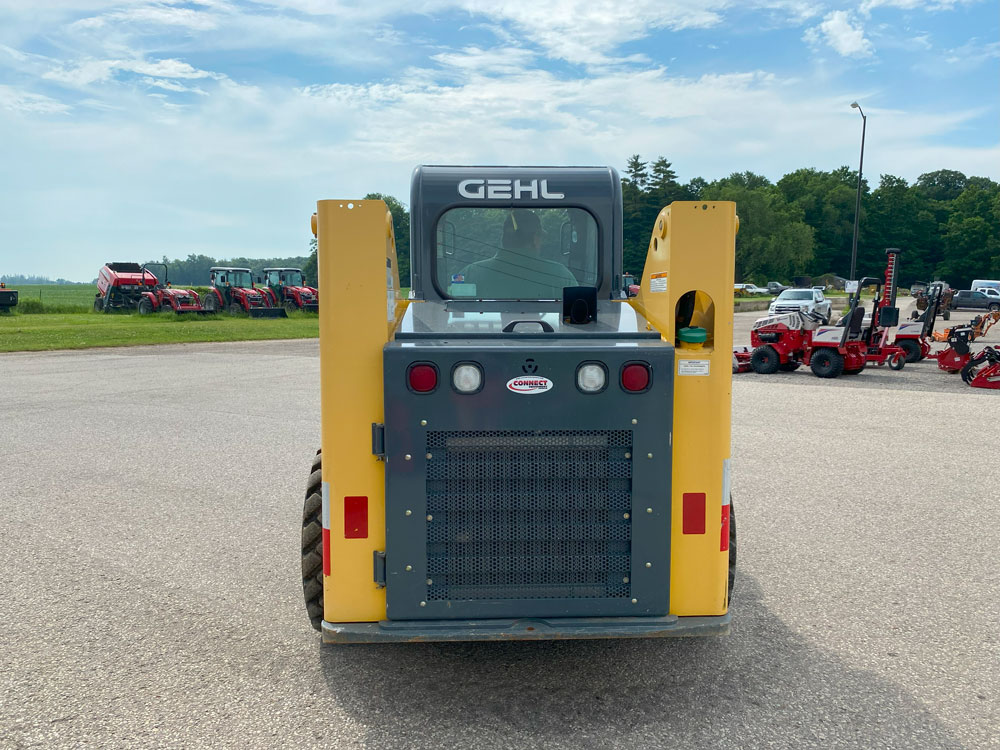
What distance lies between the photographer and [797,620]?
4031 mm

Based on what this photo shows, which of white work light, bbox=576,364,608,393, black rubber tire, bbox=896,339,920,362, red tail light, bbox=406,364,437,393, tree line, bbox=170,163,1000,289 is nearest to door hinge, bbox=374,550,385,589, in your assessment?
red tail light, bbox=406,364,437,393

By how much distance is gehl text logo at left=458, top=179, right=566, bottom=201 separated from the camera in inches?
181

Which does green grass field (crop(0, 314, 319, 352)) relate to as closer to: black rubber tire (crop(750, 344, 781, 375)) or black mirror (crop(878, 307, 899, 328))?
black rubber tire (crop(750, 344, 781, 375))

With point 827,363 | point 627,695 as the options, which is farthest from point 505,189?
point 827,363

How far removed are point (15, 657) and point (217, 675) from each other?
95 cm

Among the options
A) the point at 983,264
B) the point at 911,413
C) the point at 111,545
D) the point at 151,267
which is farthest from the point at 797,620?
the point at 983,264

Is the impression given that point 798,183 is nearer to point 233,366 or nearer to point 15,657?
point 233,366

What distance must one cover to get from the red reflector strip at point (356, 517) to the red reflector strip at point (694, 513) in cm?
123

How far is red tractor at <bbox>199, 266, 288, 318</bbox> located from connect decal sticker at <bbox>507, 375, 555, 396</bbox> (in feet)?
108

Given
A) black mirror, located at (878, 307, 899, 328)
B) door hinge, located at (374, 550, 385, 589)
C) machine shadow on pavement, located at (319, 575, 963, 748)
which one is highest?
black mirror, located at (878, 307, 899, 328)

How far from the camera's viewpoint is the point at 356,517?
3.15 meters

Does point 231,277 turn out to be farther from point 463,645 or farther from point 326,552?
point 326,552

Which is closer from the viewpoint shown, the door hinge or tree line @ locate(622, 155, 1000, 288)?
the door hinge

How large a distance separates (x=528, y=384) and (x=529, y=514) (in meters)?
0.52
